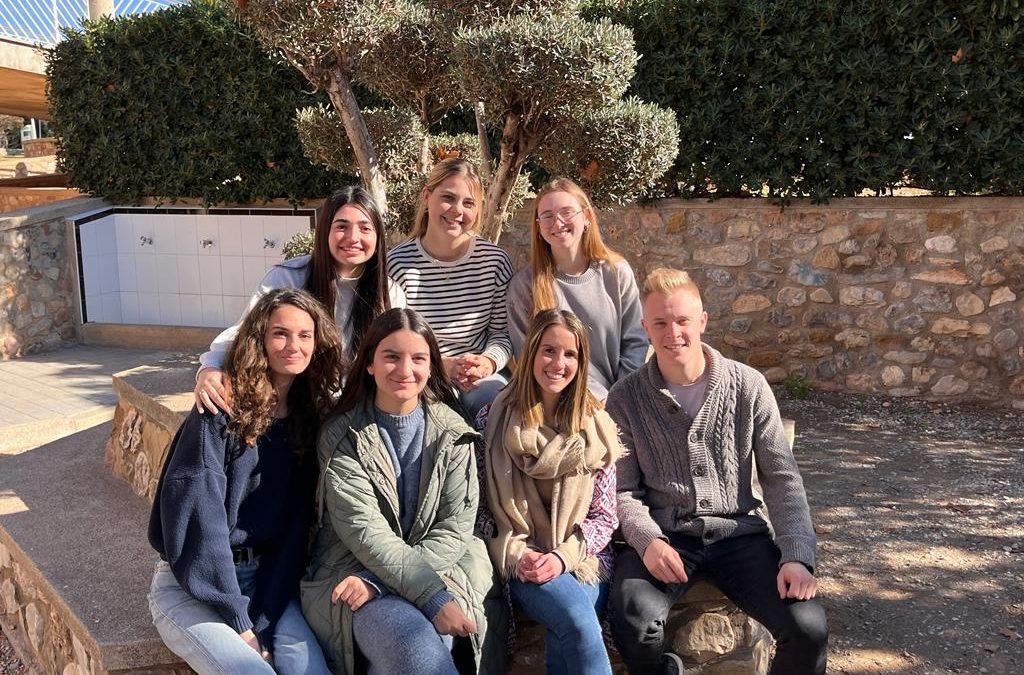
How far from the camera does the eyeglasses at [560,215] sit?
3.06 metres

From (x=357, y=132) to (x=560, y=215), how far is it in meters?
1.78

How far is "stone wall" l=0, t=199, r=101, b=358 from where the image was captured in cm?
725

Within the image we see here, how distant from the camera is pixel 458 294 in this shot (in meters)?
3.26

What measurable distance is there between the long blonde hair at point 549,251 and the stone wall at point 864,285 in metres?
2.93

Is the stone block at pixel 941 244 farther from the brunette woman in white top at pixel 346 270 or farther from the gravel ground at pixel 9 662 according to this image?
the gravel ground at pixel 9 662

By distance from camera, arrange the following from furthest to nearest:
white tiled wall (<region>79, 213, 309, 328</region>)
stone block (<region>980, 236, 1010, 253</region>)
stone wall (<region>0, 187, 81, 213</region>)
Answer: stone wall (<region>0, 187, 81, 213</region>), white tiled wall (<region>79, 213, 309, 328</region>), stone block (<region>980, 236, 1010, 253</region>)

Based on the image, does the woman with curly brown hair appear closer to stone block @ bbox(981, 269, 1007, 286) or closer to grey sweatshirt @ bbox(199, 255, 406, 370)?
grey sweatshirt @ bbox(199, 255, 406, 370)

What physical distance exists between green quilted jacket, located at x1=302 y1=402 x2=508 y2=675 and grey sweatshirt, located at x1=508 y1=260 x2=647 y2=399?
75 centimetres

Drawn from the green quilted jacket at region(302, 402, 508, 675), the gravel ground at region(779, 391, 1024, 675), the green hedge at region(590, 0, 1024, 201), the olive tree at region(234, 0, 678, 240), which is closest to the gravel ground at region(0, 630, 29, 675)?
the green quilted jacket at region(302, 402, 508, 675)

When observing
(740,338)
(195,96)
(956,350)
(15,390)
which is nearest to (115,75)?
(195,96)

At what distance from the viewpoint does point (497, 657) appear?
7.88 feet

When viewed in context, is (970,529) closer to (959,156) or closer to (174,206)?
(959,156)

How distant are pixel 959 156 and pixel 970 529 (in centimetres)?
247

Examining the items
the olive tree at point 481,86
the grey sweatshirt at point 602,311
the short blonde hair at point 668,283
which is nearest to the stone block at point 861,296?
the olive tree at point 481,86
